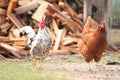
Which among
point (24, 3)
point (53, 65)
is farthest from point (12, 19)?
point (53, 65)

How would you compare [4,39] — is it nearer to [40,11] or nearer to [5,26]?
[5,26]

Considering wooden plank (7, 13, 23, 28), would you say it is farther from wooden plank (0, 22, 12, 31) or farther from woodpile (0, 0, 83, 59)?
wooden plank (0, 22, 12, 31)

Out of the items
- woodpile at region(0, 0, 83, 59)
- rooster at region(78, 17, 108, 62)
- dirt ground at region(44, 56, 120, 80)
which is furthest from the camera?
woodpile at region(0, 0, 83, 59)

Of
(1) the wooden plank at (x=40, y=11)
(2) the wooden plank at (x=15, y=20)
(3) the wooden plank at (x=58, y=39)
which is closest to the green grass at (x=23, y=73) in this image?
(3) the wooden plank at (x=58, y=39)

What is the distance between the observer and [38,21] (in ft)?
60.8

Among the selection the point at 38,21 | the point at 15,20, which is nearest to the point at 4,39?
the point at 15,20

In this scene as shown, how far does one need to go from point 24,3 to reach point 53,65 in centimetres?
644

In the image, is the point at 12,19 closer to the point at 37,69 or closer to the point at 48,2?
the point at 48,2

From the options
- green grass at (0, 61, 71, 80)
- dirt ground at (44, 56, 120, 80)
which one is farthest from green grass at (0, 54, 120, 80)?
dirt ground at (44, 56, 120, 80)

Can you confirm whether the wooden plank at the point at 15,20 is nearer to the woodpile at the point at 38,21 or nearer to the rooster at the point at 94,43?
the woodpile at the point at 38,21

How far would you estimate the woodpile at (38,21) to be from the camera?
17.5 m

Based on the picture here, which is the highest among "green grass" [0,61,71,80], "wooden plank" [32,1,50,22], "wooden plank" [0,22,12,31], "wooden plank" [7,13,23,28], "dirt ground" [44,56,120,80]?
"green grass" [0,61,71,80]

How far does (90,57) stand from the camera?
13391mm

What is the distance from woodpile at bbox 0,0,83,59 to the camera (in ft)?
57.5
